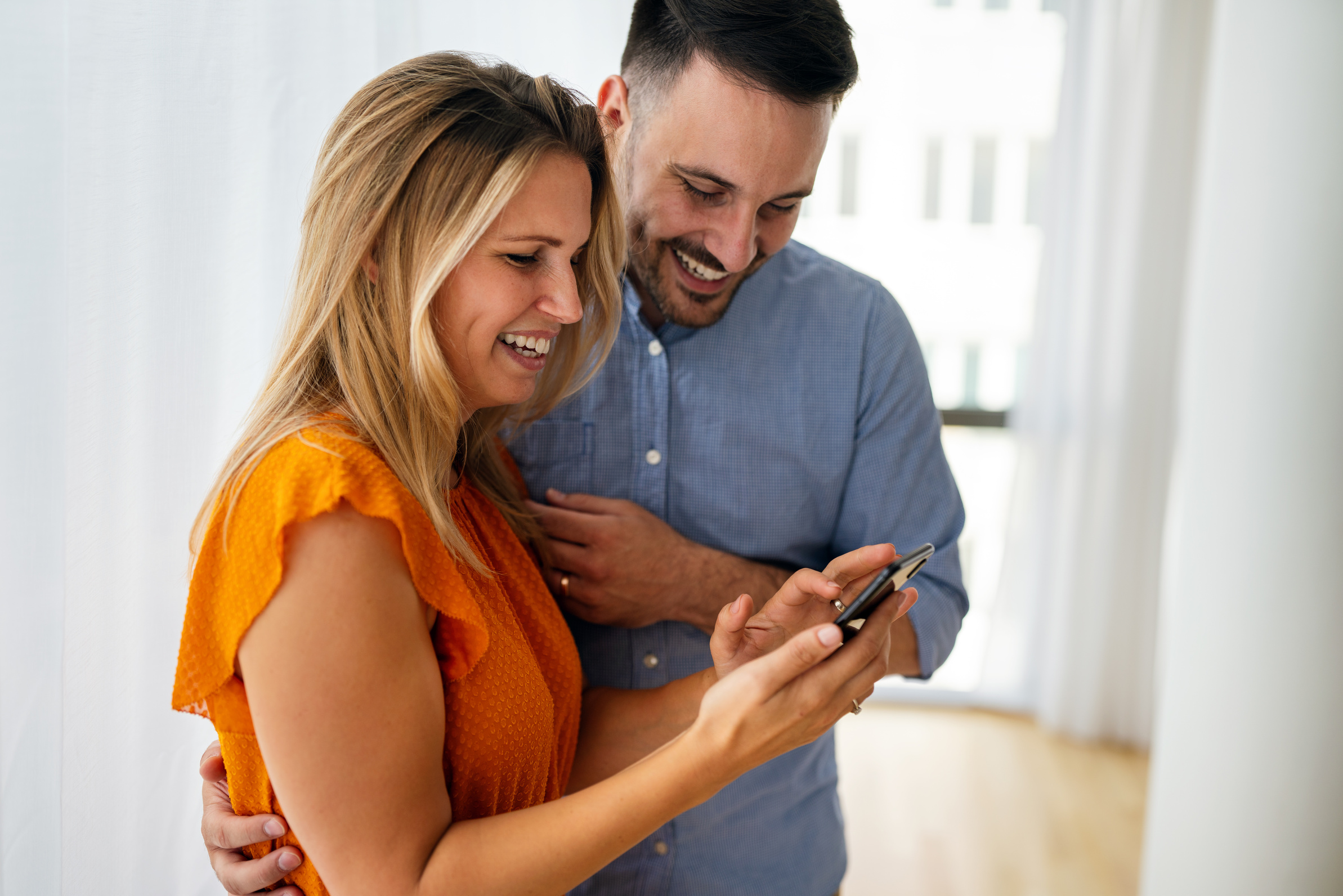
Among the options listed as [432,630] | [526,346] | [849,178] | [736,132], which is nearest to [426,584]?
[432,630]

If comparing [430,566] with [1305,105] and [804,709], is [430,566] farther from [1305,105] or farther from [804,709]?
[1305,105]

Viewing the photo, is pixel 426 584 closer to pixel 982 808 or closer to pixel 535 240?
pixel 535 240

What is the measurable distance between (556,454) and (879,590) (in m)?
0.60

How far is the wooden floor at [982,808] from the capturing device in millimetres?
2711

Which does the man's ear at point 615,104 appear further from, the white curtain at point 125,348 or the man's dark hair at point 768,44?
the white curtain at point 125,348

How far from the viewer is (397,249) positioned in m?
0.93

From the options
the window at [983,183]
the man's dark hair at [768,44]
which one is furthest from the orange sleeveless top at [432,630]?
the window at [983,183]

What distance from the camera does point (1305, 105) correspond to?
168cm

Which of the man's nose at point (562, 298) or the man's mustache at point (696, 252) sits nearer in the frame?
the man's nose at point (562, 298)

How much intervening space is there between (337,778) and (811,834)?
86cm

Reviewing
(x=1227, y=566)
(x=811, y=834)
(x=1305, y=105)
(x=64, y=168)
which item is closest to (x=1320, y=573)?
(x=1227, y=566)

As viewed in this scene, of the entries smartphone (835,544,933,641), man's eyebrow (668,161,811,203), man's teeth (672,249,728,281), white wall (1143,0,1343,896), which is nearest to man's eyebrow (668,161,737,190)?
man's eyebrow (668,161,811,203)

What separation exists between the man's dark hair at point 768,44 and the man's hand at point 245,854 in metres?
0.99

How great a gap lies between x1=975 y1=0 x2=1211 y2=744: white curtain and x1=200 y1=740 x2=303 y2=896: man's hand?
305cm
